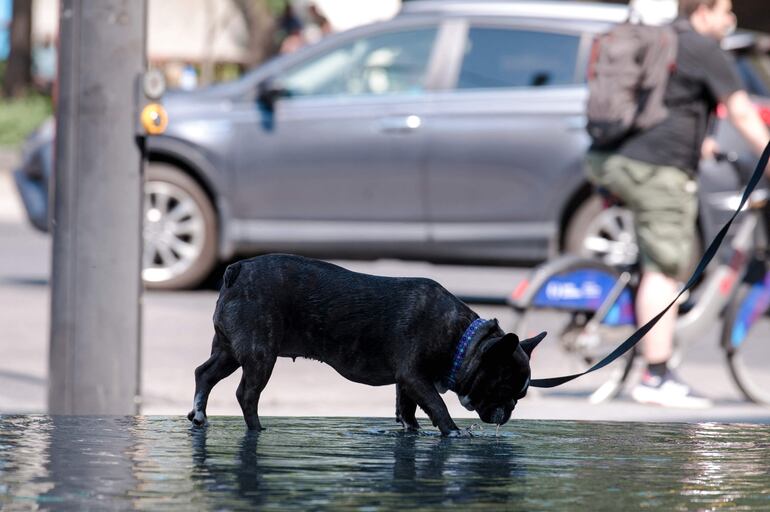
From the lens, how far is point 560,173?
10344 millimetres

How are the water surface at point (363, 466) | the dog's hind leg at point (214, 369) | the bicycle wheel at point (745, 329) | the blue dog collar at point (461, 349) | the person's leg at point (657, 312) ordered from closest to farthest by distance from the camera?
the water surface at point (363, 466) < the blue dog collar at point (461, 349) < the dog's hind leg at point (214, 369) < the person's leg at point (657, 312) < the bicycle wheel at point (745, 329)

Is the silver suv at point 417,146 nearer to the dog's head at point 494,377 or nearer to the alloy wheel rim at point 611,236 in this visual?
A: the alloy wheel rim at point 611,236

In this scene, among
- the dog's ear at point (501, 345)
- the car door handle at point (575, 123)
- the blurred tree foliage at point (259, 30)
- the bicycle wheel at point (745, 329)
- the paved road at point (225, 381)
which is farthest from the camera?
the blurred tree foliage at point (259, 30)

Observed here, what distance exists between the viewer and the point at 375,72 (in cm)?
1064

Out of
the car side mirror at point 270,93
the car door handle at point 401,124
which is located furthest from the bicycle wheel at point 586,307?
the car side mirror at point 270,93

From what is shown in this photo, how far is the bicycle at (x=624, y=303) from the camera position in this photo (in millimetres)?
7766

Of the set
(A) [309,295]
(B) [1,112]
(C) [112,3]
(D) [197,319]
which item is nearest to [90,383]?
(C) [112,3]

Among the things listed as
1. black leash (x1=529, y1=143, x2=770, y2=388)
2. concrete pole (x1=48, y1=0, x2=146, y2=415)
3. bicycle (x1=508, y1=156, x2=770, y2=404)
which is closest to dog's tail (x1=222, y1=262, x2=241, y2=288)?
black leash (x1=529, y1=143, x2=770, y2=388)

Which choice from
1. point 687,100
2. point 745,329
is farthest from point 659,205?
point 745,329

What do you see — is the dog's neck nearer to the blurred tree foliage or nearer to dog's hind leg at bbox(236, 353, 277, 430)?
dog's hind leg at bbox(236, 353, 277, 430)

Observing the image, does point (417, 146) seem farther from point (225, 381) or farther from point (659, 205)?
point (659, 205)

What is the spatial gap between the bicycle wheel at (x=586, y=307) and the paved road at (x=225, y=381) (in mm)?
168

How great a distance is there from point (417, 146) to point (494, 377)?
7.73 m

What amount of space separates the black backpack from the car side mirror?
12.0 feet
